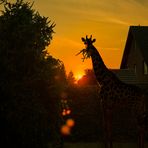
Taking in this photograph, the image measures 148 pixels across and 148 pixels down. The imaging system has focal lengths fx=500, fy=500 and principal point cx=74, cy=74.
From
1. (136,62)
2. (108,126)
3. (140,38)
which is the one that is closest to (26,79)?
(108,126)

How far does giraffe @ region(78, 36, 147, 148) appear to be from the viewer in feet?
54.8

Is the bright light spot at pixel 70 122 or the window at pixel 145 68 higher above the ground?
the window at pixel 145 68

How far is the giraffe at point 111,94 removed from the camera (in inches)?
658

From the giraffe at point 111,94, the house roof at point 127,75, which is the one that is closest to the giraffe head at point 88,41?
the giraffe at point 111,94

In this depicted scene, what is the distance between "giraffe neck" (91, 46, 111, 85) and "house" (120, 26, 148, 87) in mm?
20346

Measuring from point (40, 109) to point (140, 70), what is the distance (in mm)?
27537

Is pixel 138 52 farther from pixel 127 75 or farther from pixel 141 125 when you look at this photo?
pixel 141 125

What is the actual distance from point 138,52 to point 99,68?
2401 cm


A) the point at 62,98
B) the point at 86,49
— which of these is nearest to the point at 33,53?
the point at 62,98

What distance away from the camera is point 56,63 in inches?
580

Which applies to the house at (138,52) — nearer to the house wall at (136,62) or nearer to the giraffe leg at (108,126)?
the house wall at (136,62)

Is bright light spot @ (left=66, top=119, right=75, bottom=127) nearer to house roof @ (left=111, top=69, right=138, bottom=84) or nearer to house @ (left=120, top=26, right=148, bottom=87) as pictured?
house roof @ (left=111, top=69, right=138, bottom=84)

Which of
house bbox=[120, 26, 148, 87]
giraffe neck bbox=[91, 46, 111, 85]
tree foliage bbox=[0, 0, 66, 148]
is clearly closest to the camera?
tree foliage bbox=[0, 0, 66, 148]

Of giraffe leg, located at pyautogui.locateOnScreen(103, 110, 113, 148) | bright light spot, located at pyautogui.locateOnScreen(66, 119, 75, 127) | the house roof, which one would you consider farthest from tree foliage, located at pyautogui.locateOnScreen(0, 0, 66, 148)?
the house roof
